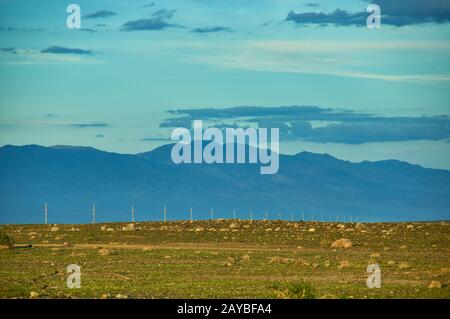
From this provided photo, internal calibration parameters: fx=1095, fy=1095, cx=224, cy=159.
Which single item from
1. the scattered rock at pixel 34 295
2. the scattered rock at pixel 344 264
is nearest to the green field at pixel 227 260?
the scattered rock at pixel 34 295

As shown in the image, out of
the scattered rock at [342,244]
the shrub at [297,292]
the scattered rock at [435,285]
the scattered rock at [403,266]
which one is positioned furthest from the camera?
the scattered rock at [342,244]

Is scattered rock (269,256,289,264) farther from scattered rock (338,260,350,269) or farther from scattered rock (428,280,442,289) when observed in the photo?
scattered rock (428,280,442,289)

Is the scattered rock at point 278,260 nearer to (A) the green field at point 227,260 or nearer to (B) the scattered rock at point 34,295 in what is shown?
(A) the green field at point 227,260

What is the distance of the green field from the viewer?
1538 inches

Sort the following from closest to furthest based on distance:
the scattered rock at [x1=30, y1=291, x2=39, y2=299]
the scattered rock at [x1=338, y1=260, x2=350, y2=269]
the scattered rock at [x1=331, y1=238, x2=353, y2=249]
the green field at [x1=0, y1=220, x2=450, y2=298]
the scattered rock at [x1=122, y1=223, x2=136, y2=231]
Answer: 1. the scattered rock at [x1=30, y1=291, x2=39, y2=299]
2. the green field at [x1=0, y1=220, x2=450, y2=298]
3. the scattered rock at [x1=338, y1=260, x2=350, y2=269]
4. the scattered rock at [x1=331, y1=238, x2=353, y2=249]
5. the scattered rock at [x1=122, y1=223, x2=136, y2=231]

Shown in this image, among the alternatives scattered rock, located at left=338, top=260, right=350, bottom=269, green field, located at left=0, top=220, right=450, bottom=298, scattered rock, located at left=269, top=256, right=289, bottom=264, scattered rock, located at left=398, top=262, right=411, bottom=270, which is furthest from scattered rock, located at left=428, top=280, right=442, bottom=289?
scattered rock, located at left=269, top=256, right=289, bottom=264

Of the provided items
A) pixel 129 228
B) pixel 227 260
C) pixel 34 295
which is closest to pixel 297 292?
pixel 34 295

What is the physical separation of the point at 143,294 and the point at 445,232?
46434mm

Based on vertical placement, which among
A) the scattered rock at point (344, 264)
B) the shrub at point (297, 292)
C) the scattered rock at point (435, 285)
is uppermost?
the shrub at point (297, 292)

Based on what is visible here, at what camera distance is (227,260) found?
176ft

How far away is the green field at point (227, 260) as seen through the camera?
39062mm

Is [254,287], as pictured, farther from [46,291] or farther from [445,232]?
[445,232]

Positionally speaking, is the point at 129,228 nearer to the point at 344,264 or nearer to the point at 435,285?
the point at 344,264
